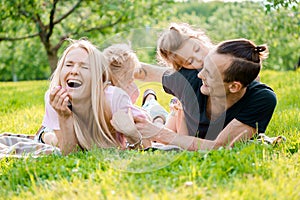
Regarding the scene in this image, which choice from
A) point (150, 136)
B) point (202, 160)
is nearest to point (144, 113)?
point (150, 136)

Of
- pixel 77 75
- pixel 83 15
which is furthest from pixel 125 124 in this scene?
pixel 83 15

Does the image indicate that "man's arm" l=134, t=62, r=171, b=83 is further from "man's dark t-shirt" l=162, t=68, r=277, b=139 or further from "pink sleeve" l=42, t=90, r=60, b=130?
"pink sleeve" l=42, t=90, r=60, b=130

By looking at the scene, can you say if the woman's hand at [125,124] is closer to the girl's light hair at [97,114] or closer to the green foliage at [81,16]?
the girl's light hair at [97,114]

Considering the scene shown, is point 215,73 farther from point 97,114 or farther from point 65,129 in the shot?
point 65,129

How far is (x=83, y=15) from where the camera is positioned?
15.2 m

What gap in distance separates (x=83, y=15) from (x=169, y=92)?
37.1 ft

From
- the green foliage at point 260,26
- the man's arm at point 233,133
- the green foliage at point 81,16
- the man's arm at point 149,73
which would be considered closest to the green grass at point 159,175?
the man's arm at point 149,73

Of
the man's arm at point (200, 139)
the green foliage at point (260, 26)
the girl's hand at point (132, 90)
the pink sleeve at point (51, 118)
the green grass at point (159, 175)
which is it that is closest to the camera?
the green grass at point (159, 175)

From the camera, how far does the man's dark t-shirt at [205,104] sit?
13.5 ft

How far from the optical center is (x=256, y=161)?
3.35 metres

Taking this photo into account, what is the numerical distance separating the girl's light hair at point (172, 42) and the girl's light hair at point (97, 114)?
0.48 meters

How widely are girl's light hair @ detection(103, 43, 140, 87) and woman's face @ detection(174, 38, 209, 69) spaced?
38 centimetres

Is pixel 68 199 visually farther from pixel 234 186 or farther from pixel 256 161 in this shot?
pixel 256 161

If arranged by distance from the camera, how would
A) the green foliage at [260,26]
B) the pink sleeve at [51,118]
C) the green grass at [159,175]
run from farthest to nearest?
the green foliage at [260,26]
the pink sleeve at [51,118]
the green grass at [159,175]
